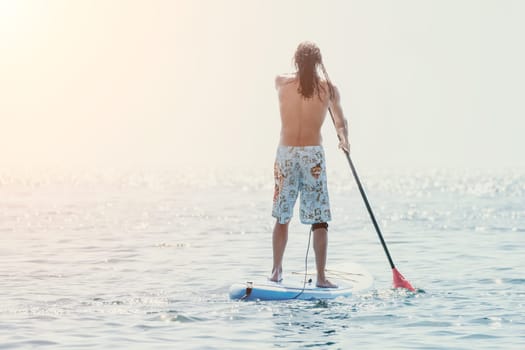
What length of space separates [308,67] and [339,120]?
2.02 feet

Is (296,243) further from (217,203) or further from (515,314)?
(217,203)

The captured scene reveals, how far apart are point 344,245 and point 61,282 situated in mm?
5962

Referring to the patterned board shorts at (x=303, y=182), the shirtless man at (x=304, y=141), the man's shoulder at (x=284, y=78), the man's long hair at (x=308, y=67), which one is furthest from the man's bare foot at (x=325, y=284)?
the man's shoulder at (x=284, y=78)

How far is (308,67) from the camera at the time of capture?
346 inches

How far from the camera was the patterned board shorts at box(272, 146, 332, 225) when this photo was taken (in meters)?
8.83

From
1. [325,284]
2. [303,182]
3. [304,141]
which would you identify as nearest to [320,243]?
[325,284]

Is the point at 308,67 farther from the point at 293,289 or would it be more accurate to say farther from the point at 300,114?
the point at 293,289

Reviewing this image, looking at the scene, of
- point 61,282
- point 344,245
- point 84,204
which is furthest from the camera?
point 84,204

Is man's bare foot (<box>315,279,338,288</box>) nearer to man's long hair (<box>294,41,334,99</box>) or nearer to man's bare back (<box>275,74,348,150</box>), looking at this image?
man's bare back (<box>275,74,348,150</box>)

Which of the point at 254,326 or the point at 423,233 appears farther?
the point at 423,233

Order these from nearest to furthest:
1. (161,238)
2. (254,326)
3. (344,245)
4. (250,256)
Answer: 1. (254,326)
2. (250,256)
3. (344,245)
4. (161,238)

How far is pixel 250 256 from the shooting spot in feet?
44.0

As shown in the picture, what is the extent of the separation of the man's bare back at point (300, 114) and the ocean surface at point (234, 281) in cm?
149

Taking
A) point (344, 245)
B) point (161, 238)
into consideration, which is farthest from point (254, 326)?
point (161, 238)
